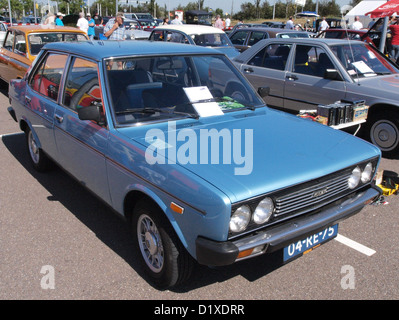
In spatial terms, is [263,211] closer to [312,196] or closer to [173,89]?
[312,196]

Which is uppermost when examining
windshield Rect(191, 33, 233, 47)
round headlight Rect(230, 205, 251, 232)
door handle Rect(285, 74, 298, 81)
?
windshield Rect(191, 33, 233, 47)

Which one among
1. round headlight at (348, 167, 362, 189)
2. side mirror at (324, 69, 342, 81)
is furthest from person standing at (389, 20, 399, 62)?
round headlight at (348, 167, 362, 189)

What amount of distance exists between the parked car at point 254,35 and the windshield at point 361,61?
5319 millimetres

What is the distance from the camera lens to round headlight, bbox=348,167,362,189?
305 cm

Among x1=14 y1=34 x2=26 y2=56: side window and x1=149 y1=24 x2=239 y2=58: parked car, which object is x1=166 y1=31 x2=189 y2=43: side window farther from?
x1=14 y1=34 x2=26 y2=56: side window

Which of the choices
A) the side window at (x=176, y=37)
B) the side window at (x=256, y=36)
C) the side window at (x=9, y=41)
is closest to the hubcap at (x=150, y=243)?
the side window at (x=9, y=41)

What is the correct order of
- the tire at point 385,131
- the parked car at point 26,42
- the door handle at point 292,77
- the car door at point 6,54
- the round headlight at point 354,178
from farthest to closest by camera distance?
the car door at point 6,54 → the parked car at point 26,42 → the door handle at point 292,77 → the tire at point 385,131 → the round headlight at point 354,178

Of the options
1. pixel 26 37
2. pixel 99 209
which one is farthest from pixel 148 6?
pixel 99 209

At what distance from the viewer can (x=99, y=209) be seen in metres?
A: 4.17

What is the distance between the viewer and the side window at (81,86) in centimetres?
351

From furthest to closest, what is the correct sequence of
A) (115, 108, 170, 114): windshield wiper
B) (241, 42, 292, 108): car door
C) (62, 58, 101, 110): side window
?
1. (241, 42, 292, 108): car door
2. (62, 58, 101, 110): side window
3. (115, 108, 170, 114): windshield wiper

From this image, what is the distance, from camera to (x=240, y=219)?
95.7 inches

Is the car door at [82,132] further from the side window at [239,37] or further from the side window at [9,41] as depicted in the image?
the side window at [239,37]

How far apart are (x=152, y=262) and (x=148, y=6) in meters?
76.0
